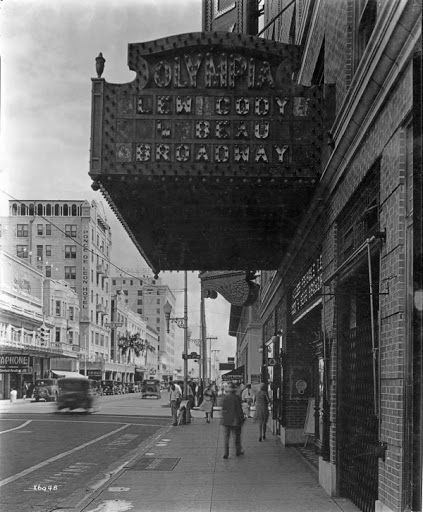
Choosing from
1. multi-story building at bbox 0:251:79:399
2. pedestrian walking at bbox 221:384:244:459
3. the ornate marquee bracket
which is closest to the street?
pedestrian walking at bbox 221:384:244:459

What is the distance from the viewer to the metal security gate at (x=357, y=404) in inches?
340

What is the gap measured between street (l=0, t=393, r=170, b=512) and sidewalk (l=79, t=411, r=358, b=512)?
63 centimetres

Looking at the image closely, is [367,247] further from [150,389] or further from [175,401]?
[150,389]

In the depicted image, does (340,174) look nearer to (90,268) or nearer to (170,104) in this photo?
(170,104)

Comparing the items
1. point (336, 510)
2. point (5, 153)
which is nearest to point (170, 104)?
point (5, 153)

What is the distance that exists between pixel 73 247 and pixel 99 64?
236 ft

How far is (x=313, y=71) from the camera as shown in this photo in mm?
13711

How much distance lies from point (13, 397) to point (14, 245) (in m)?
26.5

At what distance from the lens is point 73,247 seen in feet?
266

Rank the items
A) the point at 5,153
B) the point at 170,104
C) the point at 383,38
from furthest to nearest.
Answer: the point at 170,104, the point at 5,153, the point at 383,38

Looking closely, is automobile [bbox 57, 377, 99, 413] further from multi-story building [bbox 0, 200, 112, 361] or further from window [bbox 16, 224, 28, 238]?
window [bbox 16, 224, 28, 238]

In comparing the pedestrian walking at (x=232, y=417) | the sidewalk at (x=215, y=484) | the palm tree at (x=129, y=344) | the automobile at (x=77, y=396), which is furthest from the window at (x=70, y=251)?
the pedestrian walking at (x=232, y=417)

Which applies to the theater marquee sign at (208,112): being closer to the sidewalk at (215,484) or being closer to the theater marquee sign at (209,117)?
the theater marquee sign at (209,117)

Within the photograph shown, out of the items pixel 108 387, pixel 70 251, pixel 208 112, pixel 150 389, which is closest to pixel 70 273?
pixel 70 251
